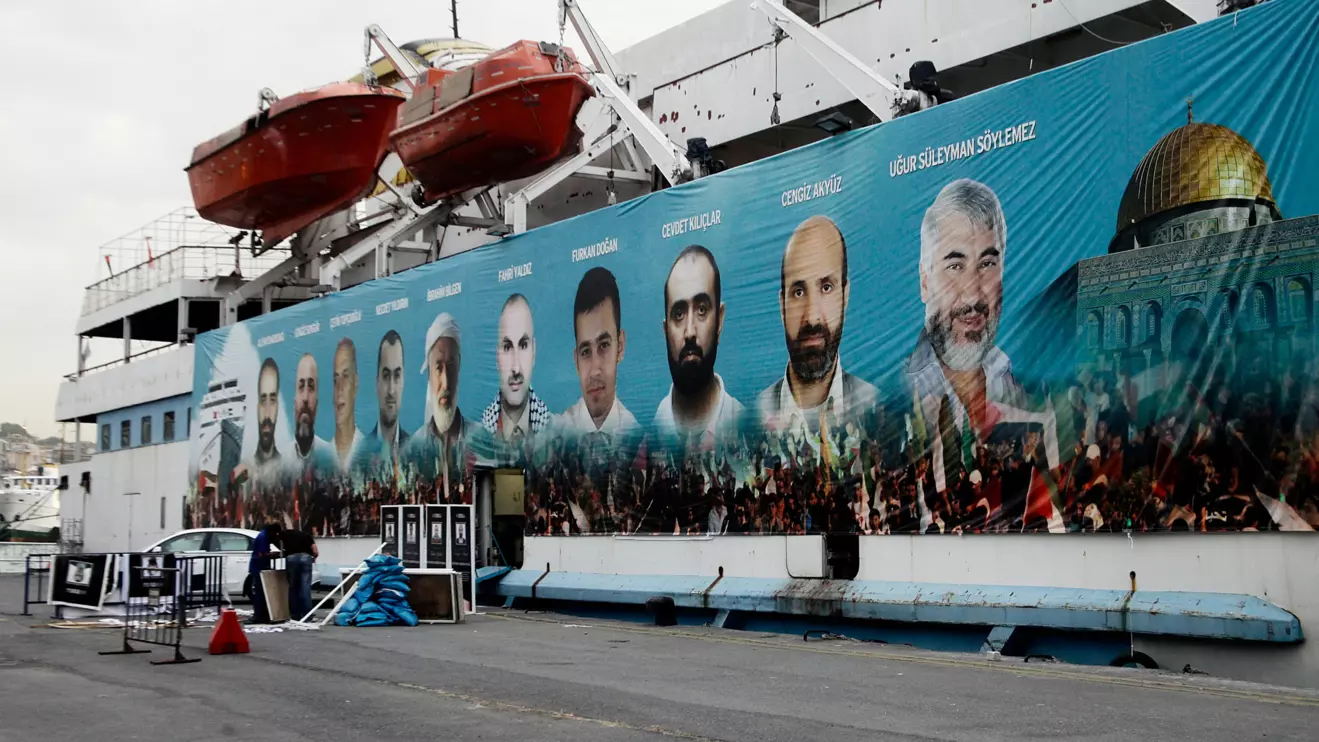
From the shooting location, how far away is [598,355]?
72.2 ft

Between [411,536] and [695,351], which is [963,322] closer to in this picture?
[695,351]

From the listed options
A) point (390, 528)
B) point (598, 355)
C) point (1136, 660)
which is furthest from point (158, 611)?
point (1136, 660)

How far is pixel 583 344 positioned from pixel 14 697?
42.1 feet

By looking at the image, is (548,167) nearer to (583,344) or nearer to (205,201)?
(583,344)

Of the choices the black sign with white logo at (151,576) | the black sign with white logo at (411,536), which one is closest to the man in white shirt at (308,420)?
the black sign with white logo at (151,576)

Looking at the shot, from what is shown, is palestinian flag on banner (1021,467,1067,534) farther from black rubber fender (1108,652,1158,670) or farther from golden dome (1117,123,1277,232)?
golden dome (1117,123,1277,232)

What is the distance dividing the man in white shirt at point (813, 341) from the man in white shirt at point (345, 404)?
12.5 metres

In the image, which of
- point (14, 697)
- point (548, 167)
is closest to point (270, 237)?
point (548, 167)

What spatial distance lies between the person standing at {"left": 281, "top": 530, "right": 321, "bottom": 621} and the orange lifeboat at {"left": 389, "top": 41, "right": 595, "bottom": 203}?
9.67 metres

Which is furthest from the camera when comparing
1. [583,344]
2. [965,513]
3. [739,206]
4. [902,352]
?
[583,344]

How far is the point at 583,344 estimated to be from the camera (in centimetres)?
2238

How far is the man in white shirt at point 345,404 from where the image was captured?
2850cm

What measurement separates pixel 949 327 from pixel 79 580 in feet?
41.3

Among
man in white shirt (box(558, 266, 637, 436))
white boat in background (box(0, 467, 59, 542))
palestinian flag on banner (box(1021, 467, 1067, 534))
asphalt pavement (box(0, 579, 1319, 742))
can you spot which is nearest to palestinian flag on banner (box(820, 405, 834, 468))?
asphalt pavement (box(0, 579, 1319, 742))
